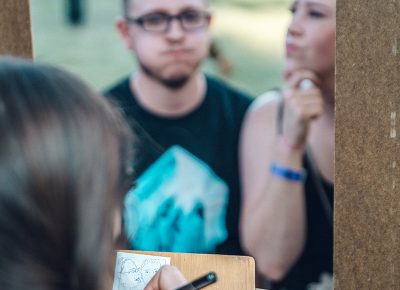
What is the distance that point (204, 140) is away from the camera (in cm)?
Answer: 186

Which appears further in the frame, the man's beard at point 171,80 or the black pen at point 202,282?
the man's beard at point 171,80

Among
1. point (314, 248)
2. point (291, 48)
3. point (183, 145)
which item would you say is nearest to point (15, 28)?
point (183, 145)

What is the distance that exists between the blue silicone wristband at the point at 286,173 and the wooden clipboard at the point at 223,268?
0.64 m

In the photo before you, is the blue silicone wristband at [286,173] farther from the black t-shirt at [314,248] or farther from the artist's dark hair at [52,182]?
the artist's dark hair at [52,182]

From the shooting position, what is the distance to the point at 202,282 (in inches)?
43.9

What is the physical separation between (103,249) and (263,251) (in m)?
1.14

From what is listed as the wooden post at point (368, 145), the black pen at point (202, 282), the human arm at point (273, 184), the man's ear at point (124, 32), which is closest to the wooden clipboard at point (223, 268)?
the black pen at point (202, 282)

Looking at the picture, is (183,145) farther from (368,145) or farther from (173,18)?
(368,145)

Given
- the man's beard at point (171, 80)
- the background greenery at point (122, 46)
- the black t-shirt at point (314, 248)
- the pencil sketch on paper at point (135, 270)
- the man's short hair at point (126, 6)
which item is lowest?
the black t-shirt at point (314, 248)

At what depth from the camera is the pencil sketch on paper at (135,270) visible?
3.91 ft

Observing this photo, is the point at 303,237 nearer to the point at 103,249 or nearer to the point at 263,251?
the point at 263,251

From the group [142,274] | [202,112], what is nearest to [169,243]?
[202,112]

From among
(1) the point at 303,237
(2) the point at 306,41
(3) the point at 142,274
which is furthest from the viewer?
(1) the point at 303,237

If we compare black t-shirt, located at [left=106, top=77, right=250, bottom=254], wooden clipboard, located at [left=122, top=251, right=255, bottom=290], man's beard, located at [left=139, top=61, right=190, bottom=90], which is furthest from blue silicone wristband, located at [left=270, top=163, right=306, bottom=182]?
wooden clipboard, located at [left=122, top=251, right=255, bottom=290]
